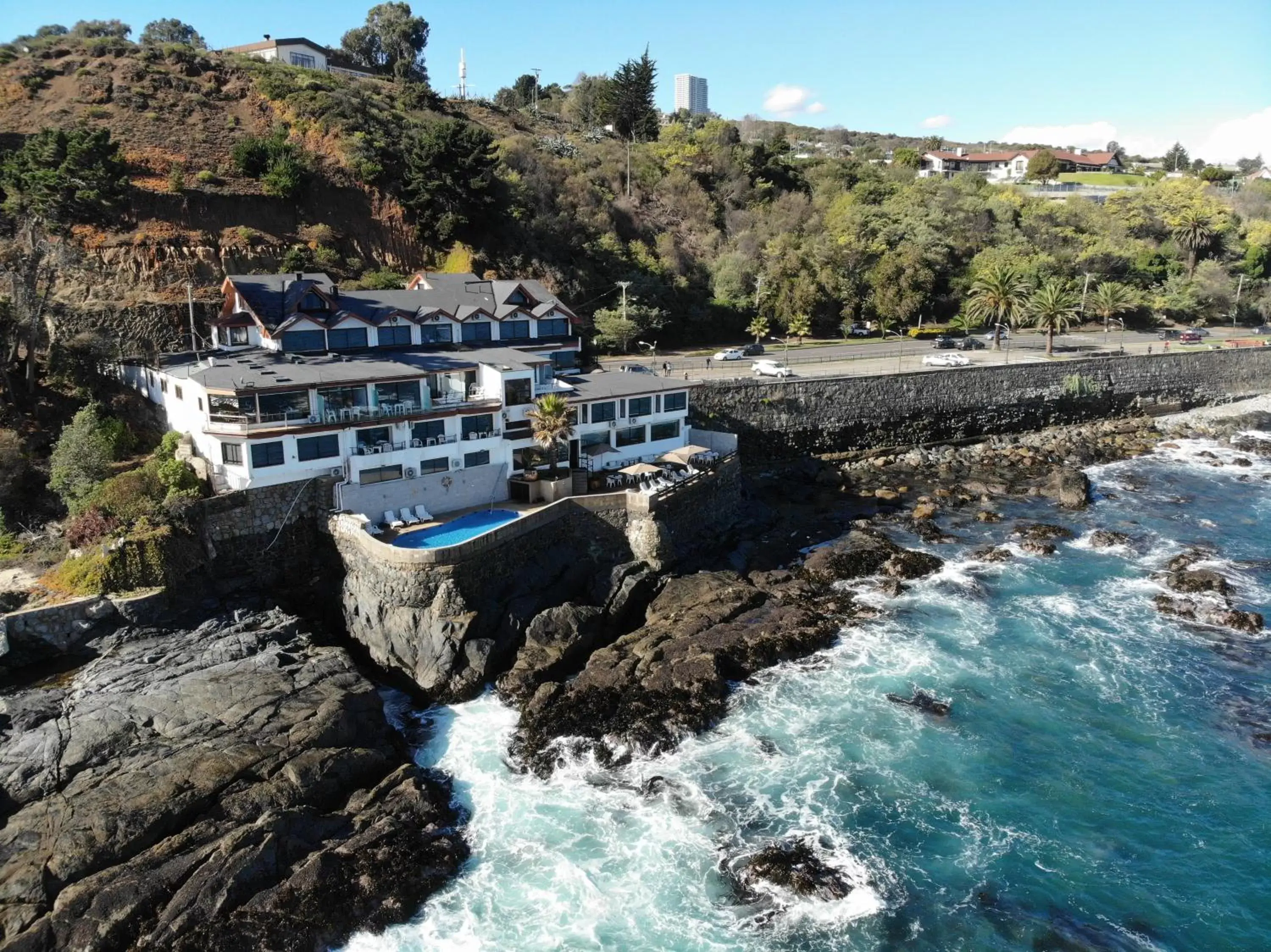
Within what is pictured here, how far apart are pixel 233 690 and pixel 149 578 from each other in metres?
7.54

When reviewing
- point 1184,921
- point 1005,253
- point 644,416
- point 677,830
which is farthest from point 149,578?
point 1005,253

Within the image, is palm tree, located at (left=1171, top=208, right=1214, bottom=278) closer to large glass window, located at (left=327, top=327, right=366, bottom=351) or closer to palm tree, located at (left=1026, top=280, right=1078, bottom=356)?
palm tree, located at (left=1026, top=280, right=1078, bottom=356)

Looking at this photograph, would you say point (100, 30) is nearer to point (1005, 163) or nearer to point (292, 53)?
point (292, 53)

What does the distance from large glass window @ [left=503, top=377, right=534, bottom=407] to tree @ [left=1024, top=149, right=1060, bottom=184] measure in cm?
13168

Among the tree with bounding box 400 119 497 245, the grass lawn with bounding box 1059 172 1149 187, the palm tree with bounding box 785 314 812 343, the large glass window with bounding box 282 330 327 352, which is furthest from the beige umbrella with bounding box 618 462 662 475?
the grass lawn with bounding box 1059 172 1149 187

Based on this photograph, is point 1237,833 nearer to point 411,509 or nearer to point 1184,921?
point 1184,921

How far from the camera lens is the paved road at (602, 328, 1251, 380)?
213 feet

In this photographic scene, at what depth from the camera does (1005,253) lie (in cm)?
9850

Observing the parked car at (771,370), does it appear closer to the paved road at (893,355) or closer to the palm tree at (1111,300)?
the paved road at (893,355)

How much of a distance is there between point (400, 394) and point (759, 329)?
→ 153 ft

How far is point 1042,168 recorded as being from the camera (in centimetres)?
14388

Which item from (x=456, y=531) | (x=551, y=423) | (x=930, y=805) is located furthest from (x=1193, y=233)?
(x=456, y=531)

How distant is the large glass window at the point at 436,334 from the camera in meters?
49.8

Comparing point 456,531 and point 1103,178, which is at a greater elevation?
point 1103,178
